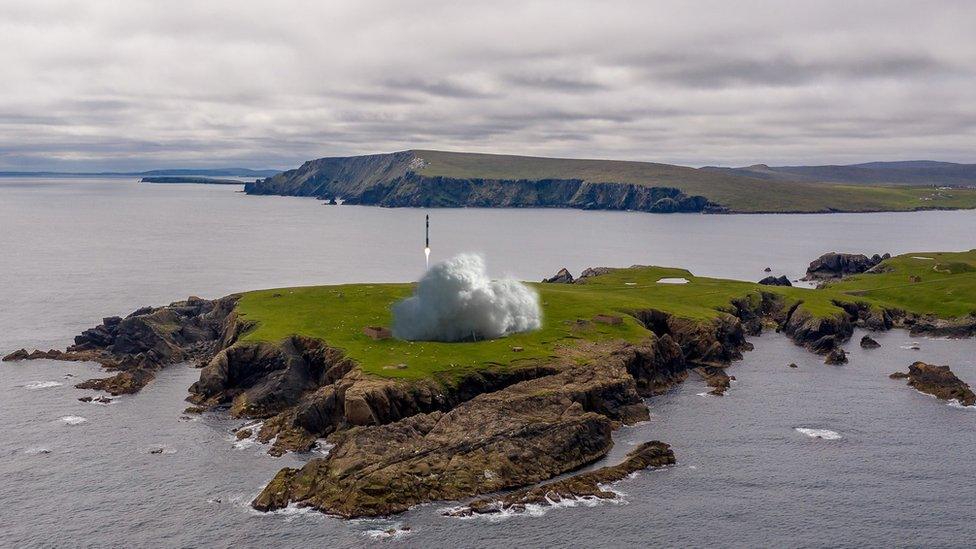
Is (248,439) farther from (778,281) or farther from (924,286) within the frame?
(924,286)

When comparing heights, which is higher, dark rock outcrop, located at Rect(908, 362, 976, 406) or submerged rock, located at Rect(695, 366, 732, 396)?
dark rock outcrop, located at Rect(908, 362, 976, 406)

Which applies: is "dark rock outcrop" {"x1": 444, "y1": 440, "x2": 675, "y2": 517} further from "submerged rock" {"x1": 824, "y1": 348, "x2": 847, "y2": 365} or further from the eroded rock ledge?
"submerged rock" {"x1": 824, "y1": 348, "x2": 847, "y2": 365}

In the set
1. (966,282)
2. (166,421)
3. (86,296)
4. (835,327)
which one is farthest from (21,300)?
(966,282)

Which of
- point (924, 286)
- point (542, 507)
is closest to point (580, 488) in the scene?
point (542, 507)

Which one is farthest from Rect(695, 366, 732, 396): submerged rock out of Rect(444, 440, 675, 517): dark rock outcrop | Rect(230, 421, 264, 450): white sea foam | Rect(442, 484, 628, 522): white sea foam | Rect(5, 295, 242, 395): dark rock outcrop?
Rect(5, 295, 242, 395): dark rock outcrop

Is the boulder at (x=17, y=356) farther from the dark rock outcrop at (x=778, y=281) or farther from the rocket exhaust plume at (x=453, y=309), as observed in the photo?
the dark rock outcrop at (x=778, y=281)

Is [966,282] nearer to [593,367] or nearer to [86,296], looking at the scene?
[593,367]

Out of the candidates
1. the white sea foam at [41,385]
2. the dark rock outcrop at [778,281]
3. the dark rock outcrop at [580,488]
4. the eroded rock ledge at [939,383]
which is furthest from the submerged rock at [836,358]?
the white sea foam at [41,385]

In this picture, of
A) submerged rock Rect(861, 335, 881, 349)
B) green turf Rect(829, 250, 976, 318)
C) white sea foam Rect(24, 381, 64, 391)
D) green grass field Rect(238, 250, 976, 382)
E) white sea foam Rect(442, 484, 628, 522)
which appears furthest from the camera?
green turf Rect(829, 250, 976, 318)
